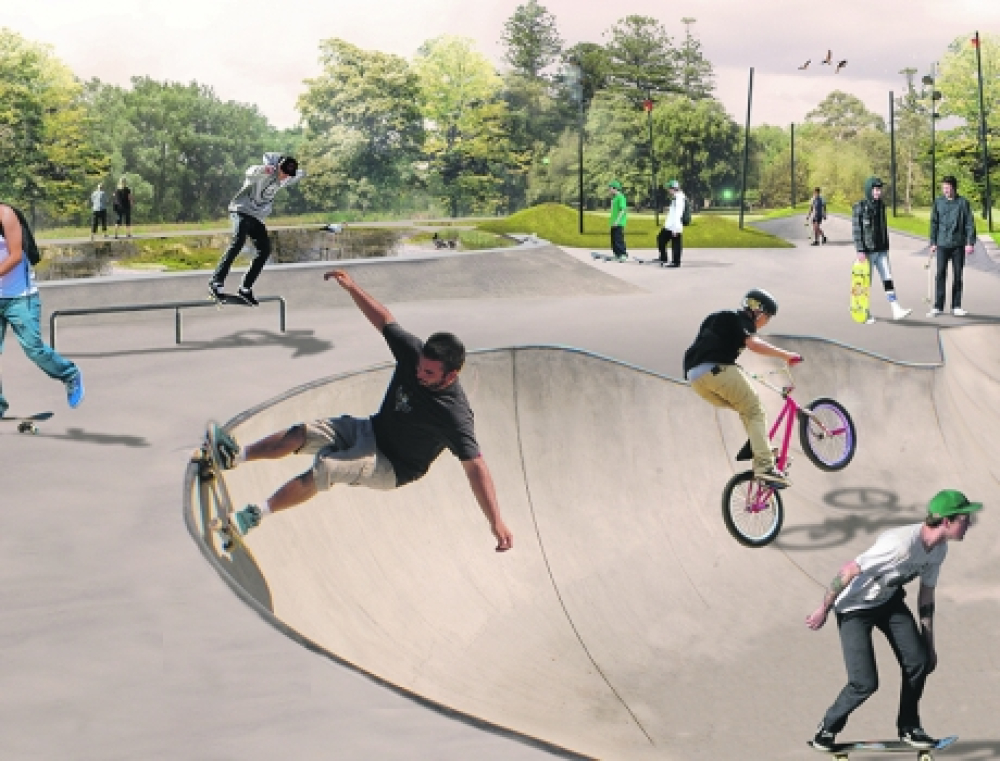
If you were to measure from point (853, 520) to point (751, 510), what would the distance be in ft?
7.63

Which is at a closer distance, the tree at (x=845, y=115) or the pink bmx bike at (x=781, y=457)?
the pink bmx bike at (x=781, y=457)

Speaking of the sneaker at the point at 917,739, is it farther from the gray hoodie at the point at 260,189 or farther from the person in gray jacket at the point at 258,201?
the gray hoodie at the point at 260,189

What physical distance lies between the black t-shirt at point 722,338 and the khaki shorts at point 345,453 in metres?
3.37

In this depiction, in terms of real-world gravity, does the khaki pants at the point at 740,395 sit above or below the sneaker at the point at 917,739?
above

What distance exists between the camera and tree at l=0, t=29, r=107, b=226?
53.6m

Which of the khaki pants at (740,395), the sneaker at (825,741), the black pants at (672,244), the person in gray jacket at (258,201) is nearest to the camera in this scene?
the sneaker at (825,741)

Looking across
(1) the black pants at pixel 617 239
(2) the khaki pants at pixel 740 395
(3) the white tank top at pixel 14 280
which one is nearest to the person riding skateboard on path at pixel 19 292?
(3) the white tank top at pixel 14 280

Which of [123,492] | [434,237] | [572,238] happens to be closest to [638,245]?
[572,238]

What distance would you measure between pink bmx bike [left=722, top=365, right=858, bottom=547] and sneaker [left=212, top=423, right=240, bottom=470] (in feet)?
16.0

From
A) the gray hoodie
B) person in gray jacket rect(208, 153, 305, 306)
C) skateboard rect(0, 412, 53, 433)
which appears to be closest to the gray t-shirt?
skateboard rect(0, 412, 53, 433)

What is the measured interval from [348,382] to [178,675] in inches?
252

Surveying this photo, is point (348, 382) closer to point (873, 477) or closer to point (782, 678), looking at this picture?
point (782, 678)

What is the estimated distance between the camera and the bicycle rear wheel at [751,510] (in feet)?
39.1

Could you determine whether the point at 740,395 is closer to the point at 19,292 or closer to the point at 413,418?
the point at 413,418
